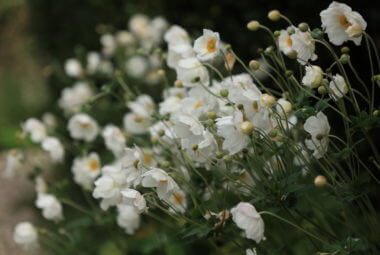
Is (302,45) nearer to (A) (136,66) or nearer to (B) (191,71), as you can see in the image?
(B) (191,71)

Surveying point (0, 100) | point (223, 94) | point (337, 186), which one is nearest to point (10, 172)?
point (223, 94)

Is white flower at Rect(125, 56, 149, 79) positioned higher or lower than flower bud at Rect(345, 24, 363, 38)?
lower

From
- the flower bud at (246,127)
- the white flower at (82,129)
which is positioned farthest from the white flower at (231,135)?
the white flower at (82,129)

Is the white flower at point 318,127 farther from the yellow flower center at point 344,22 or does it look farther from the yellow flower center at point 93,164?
the yellow flower center at point 93,164

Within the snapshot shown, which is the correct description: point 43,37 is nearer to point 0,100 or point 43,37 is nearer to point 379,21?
point 0,100

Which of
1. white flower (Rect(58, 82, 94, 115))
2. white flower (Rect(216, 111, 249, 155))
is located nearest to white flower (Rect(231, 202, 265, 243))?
white flower (Rect(216, 111, 249, 155))

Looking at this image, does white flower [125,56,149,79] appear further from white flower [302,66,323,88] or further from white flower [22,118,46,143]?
white flower [302,66,323,88]
